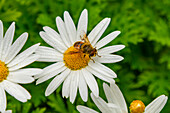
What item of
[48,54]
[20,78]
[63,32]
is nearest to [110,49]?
[63,32]

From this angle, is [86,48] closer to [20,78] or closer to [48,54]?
[48,54]

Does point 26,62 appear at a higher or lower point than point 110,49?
higher

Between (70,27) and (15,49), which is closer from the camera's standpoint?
(15,49)

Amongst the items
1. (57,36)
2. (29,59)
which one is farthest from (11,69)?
(57,36)

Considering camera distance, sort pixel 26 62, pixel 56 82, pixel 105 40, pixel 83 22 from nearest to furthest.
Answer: pixel 26 62 < pixel 56 82 < pixel 105 40 < pixel 83 22

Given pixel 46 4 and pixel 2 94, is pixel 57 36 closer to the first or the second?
pixel 2 94

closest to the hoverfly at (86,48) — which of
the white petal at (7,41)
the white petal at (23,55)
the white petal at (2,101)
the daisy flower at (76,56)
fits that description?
the daisy flower at (76,56)

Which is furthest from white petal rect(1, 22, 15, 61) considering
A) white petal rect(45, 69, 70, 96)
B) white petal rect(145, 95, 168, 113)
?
white petal rect(145, 95, 168, 113)
